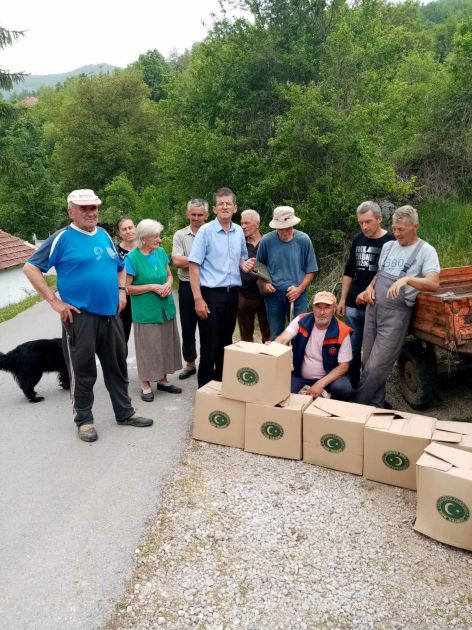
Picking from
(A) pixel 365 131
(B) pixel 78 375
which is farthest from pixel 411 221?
(A) pixel 365 131

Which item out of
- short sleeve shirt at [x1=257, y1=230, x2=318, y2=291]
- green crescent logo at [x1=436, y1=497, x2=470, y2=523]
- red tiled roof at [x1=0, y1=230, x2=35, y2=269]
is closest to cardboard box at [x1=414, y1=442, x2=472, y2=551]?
green crescent logo at [x1=436, y1=497, x2=470, y2=523]

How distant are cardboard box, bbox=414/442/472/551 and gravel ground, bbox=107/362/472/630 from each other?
3.3 inches

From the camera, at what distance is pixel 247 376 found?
166 inches

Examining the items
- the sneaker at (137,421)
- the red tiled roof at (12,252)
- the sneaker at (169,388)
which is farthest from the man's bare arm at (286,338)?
the red tiled roof at (12,252)

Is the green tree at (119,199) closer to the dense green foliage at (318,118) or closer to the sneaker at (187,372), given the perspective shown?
the dense green foliage at (318,118)

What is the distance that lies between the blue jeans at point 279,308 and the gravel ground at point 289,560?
201cm

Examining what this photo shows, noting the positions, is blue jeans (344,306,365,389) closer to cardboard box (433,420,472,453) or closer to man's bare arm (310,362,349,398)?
man's bare arm (310,362,349,398)

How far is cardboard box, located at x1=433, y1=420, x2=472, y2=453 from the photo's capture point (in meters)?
3.56

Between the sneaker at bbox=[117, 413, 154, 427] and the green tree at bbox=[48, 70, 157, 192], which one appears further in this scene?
the green tree at bbox=[48, 70, 157, 192]

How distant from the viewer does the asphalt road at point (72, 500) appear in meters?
2.79

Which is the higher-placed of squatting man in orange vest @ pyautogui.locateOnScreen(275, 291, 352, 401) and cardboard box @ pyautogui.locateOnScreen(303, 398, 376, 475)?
squatting man in orange vest @ pyautogui.locateOnScreen(275, 291, 352, 401)

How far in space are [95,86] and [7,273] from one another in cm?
2716

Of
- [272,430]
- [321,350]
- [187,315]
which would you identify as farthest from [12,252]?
[272,430]

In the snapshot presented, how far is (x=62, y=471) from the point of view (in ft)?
13.6
